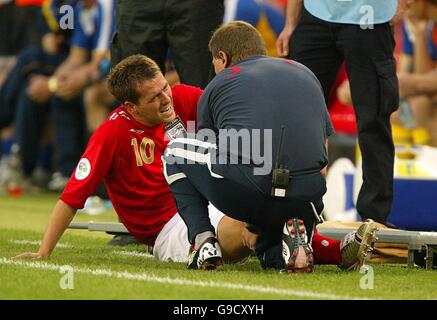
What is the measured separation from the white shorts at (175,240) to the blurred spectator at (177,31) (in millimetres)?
1121

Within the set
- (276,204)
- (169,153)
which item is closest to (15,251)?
(169,153)

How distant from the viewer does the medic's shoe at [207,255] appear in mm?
5129

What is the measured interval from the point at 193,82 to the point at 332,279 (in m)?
2.00

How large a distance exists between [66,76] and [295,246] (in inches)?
249

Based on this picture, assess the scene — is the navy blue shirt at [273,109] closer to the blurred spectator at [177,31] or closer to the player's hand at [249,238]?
the player's hand at [249,238]

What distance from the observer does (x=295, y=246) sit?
5.04m

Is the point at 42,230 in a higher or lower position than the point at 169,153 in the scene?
lower

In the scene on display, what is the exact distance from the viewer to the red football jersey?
5488 millimetres

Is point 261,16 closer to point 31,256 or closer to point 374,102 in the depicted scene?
point 374,102

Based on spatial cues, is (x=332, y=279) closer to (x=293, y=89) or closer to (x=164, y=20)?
(x=293, y=89)

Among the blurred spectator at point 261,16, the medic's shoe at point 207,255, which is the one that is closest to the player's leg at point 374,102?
the medic's shoe at point 207,255

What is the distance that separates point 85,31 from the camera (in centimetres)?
1072

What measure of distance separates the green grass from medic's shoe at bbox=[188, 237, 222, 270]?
0.19 ft
